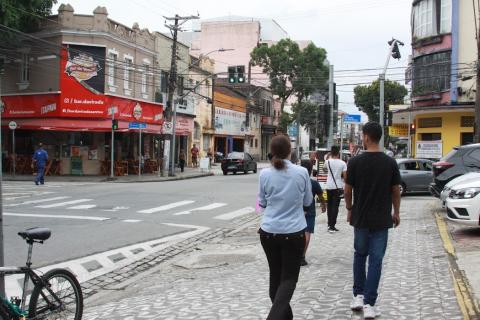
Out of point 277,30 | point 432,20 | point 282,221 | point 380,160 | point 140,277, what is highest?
point 277,30

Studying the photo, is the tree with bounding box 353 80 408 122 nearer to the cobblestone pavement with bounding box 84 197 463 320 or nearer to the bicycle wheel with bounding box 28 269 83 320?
the cobblestone pavement with bounding box 84 197 463 320

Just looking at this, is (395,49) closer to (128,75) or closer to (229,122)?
(128,75)

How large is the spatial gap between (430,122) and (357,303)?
33.6m

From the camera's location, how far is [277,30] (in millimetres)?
84875

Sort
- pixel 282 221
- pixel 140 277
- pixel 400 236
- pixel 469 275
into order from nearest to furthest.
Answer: pixel 282 221
pixel 469 275
pixel 140 277
pixel 400 236

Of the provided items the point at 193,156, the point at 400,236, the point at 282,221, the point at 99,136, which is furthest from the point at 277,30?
the point at 282,221

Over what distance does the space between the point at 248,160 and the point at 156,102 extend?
7.32m

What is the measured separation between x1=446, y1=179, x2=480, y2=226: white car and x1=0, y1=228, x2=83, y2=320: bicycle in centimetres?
731

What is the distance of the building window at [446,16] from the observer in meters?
35.7

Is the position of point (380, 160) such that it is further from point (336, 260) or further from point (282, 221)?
point (336, 260)

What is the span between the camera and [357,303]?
5.56 metres

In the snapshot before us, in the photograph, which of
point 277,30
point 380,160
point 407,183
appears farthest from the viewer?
point 277,30

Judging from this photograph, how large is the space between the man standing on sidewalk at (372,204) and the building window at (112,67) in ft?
91.6

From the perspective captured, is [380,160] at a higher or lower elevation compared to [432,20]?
lower
